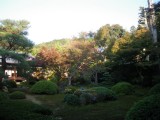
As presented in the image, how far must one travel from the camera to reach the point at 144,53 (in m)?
27.3

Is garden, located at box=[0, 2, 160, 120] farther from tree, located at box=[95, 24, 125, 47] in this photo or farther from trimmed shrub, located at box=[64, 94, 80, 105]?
tree, located at box=[95, 24, 125, 47]

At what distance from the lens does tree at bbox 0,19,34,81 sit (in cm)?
2488

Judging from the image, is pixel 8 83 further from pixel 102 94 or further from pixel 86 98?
pixel 86 98

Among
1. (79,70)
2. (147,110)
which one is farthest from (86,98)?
(79,70)

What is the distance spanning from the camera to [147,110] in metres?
6.82

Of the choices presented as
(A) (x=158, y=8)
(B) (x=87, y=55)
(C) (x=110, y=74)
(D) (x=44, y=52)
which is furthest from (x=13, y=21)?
(A) (x=158, y=8)

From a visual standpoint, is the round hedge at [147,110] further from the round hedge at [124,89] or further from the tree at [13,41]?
the tree at [13,41]

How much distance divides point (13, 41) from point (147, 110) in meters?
22.5

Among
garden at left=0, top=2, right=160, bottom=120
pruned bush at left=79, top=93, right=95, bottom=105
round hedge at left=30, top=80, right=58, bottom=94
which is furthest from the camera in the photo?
round hedge at left=30, top=80, right=58, bottom=94

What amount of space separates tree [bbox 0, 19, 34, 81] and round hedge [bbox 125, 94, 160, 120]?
1826cm

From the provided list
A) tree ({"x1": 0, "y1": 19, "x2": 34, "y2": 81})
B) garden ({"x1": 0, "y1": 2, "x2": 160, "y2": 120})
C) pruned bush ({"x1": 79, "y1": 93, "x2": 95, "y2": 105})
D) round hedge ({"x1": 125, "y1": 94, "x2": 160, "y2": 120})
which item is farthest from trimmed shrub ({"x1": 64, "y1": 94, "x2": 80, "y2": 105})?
round hedge ({"x1": 125, "y1": 94, "x2": 160, "y2": 120})

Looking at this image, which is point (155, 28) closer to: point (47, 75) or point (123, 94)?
point (123, 94)

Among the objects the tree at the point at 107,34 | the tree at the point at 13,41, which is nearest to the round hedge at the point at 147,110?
the tree at the point at 13,41

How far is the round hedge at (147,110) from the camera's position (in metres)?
6.68
